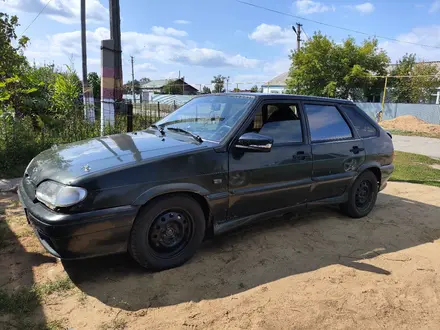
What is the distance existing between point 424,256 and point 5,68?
762 centimetres

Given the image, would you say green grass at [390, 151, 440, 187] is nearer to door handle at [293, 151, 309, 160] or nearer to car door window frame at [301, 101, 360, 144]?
car door window frame at [301, 101, 360, 144]

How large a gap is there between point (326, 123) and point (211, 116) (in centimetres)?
154

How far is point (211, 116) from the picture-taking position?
3951 mm

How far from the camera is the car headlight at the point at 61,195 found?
2646 millimetres

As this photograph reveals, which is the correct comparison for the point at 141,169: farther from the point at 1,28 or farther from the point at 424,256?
the point at 1,28

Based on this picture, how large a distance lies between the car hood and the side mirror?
304 millimetres

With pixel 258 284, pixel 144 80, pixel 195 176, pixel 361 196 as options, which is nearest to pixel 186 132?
pixel 195 176

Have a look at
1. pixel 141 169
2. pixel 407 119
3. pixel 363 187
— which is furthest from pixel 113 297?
pixel 407 119

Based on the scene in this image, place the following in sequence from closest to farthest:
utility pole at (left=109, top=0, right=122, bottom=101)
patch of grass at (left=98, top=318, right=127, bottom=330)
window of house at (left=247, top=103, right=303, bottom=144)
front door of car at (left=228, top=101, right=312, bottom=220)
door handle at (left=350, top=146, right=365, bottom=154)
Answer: patch of grass at (left=98, top=318, right=127, bottom=330) → front door of car at (left=228, top=101, right=312, bottom=220) → window of house at (left=247, top=103, right=303, bottom=144) → door handle at (left=350, top=146, right=365, bottom=154) → utility pole at (left=109, top=0, right=122, bottom=101)

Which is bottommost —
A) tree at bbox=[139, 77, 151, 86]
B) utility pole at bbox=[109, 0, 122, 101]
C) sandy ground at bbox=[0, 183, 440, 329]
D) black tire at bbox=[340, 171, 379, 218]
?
sandy ground at bbox=[0, 183, 440, 329]

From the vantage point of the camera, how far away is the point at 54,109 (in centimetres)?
940

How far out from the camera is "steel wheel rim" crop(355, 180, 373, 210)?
4926mm

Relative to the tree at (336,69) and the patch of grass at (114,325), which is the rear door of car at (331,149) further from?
the tree at (336,69)

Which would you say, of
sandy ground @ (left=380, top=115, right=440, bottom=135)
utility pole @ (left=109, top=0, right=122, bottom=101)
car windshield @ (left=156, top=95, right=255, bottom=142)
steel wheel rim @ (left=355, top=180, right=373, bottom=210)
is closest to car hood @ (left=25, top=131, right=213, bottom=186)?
car windshield @ (left=156, top=95, right=255, bottom=142)
